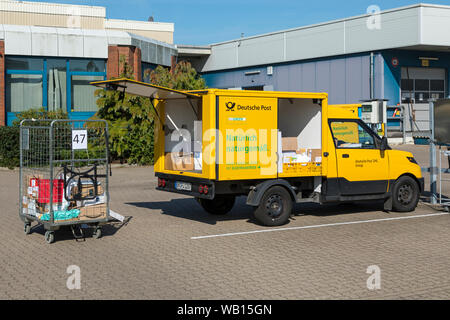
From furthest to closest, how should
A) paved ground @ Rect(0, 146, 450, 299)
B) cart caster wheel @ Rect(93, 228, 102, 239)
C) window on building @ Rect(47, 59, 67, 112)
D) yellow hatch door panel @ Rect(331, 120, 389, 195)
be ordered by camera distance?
1. window on building @ Rect(47, 59, 67, 112)
2. yellow hatch door panel @ Rect(331, 120, 389, 195)
3. cart caster wheel @ Rect(93, 228, 102, 239)
4. paved ground @ Rect(0, 146, 450, 299)

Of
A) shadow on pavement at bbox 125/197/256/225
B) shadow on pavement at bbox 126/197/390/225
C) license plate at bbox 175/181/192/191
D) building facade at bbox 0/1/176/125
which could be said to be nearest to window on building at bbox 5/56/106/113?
building facade at bbox 0/1/176/125

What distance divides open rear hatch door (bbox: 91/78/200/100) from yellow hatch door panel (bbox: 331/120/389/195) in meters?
3.15

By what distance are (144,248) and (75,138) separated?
1.97 m

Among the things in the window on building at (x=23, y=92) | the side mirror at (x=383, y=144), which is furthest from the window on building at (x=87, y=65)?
the side mirror at (x=383, y=144)

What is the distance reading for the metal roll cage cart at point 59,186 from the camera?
366 inches

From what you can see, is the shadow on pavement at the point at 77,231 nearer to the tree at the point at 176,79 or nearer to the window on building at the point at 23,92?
the tree at the point at 176,79

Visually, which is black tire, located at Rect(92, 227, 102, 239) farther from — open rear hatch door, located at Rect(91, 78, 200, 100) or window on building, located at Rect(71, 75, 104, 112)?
window on building, located at Rect(71, 75, 104, 112)

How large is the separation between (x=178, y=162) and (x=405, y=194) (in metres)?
4.80

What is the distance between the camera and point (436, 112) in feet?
41.6

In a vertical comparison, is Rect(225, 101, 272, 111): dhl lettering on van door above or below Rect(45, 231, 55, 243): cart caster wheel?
above

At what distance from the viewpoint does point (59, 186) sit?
9.45 metres

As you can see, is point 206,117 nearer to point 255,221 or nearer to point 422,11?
point 255,221

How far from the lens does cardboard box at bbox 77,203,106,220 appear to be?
9.55 metres
